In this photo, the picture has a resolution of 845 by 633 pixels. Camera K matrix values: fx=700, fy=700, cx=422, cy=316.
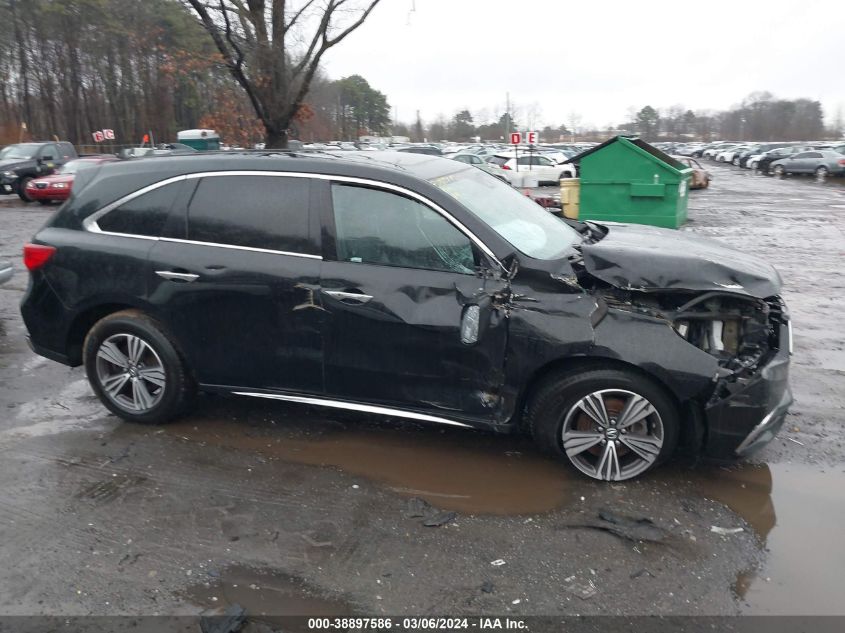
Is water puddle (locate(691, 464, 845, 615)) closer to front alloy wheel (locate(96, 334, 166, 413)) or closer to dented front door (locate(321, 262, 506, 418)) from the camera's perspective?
dented front door (locate(321, 262, 506, 418))

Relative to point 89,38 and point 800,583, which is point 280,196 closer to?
point 800,583

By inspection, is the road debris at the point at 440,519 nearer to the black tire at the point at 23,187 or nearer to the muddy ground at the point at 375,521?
the muddy ground at the point at 375,521

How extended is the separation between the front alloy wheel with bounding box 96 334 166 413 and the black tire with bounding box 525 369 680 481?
2.49 m

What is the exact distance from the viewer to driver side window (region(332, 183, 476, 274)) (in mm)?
4066

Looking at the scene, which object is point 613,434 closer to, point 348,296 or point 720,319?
point 720,319

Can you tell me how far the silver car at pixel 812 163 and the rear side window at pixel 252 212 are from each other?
37203 millimetres

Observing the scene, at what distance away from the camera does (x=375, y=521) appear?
367 cm

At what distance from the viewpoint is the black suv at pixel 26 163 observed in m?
21.7

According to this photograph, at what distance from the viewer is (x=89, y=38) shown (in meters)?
46.0

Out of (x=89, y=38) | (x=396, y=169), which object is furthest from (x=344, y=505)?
(x=89, y=38)

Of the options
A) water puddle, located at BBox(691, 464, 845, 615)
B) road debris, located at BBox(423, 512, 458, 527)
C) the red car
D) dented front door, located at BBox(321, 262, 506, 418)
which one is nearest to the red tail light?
dented front door, located at BBox(321, 262, 506, 418)

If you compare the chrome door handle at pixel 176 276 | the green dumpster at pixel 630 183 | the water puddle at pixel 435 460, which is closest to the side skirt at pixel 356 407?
the water puddle at pixel 435 460

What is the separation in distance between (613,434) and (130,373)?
315 cm

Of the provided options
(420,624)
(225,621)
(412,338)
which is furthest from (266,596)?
(412,338)
